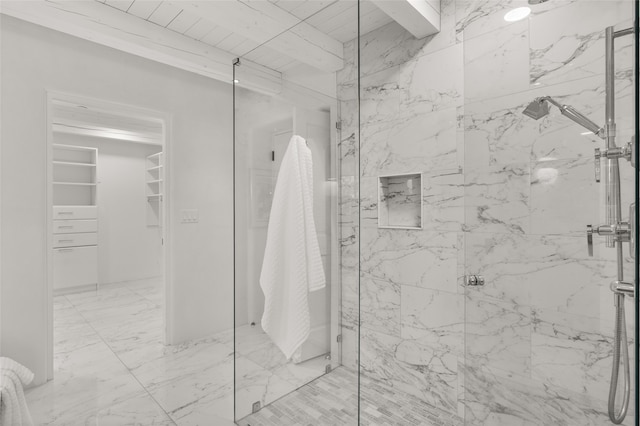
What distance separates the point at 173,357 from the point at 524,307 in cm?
250

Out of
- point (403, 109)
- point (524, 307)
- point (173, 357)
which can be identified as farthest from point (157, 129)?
point (524, 307)

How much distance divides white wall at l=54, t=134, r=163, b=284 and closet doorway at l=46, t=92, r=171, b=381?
1 cm

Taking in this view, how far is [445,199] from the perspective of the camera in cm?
179

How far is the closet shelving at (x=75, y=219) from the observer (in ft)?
14.3

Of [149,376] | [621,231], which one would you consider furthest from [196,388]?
[621,231]

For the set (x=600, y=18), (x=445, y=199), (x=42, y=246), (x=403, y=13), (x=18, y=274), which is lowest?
(x=18, y=274)

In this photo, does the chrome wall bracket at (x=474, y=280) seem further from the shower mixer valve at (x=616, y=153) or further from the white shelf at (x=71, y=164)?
the white shelf at (x=71, y=164)

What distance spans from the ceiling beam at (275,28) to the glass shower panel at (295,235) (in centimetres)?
1

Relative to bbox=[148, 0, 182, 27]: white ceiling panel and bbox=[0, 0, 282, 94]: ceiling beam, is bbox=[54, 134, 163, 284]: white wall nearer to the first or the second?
bbox=[0, 0, 282, 94]: ceiling beam

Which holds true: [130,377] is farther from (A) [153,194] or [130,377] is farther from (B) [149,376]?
(A) [153,194]

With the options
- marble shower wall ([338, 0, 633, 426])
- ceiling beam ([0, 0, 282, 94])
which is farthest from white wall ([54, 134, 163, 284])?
marble shower wall ([338, 0, 633, 426])

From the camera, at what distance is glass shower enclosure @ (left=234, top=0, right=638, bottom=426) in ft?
2.92

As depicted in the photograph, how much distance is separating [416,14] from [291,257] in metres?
1.38

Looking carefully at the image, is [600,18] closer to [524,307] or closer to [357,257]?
[524,307]
